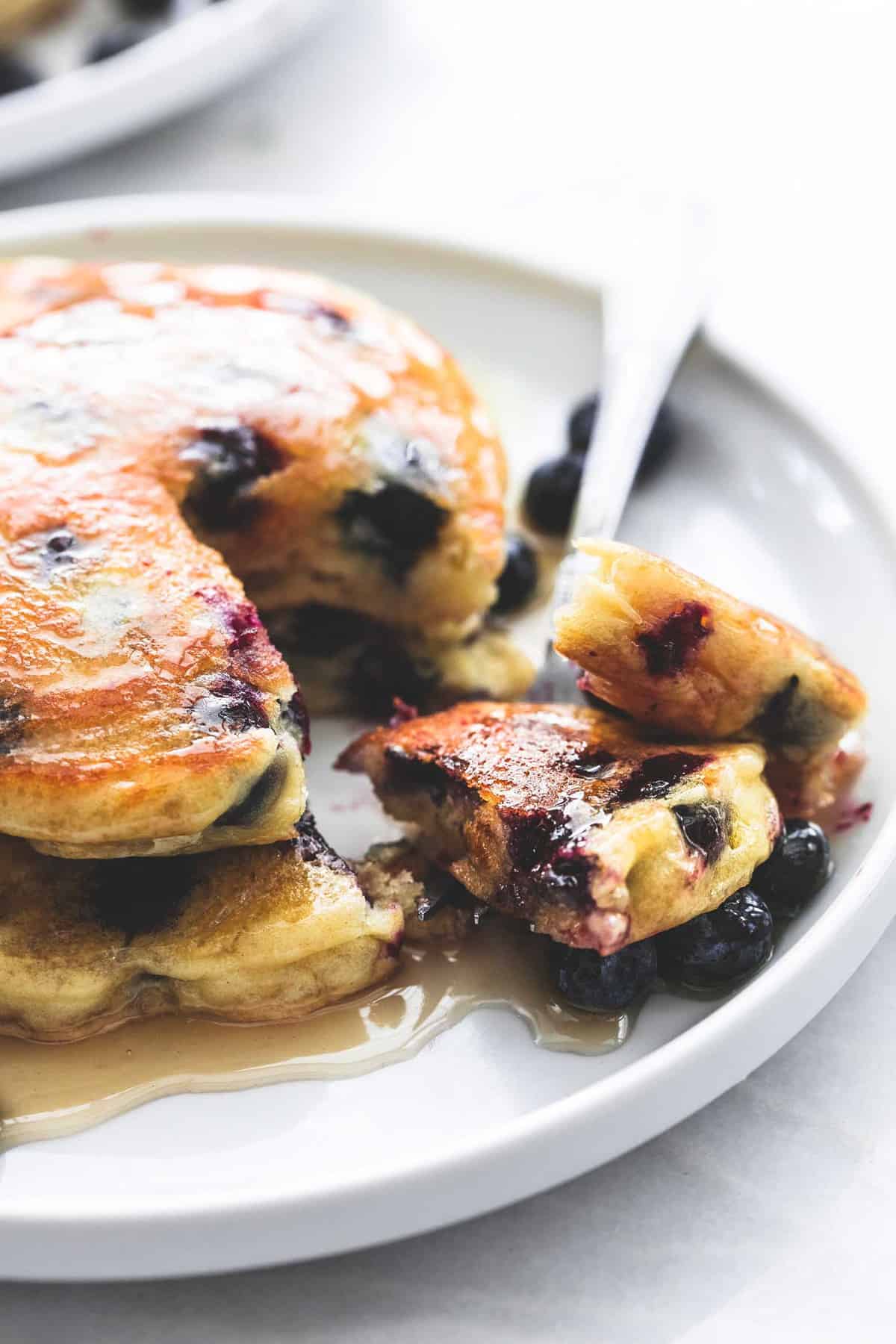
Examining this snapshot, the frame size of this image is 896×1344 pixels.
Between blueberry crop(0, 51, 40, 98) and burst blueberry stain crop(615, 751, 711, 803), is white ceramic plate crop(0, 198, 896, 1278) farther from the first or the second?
blueberry crop(0, 51, 40, 98)

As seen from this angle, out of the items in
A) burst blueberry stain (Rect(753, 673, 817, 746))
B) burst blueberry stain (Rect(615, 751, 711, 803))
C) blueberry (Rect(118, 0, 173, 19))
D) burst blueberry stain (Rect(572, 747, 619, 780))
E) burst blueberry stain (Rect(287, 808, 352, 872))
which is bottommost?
burst blueberry stain (Rect(287, 808, 352, 872))

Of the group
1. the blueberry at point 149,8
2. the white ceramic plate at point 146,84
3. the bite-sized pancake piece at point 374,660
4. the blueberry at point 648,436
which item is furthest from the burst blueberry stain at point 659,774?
the blueberry at point 149,8

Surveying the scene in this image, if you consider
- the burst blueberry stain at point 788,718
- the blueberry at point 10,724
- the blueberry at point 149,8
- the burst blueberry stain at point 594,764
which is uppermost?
the burst blueberry stain at point 788,718

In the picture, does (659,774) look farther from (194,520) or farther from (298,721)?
(194,520)

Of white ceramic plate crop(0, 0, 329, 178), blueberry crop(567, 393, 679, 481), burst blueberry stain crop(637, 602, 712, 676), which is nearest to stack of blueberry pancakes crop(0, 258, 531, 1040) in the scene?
blueberry crop(567, 393, 679, 481)

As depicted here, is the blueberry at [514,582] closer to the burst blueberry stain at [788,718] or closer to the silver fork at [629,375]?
the silver fork at [629,375]

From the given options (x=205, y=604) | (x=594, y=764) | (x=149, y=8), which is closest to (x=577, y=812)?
(x=594, y=764)
